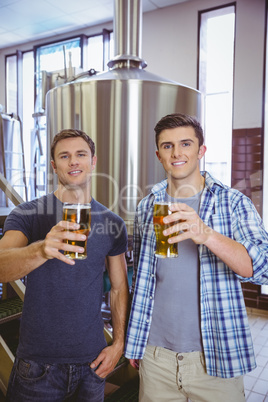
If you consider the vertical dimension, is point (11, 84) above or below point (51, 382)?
above

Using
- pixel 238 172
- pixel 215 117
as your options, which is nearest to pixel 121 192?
pixel 238 172

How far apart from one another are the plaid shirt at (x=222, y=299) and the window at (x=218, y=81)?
10.9ft

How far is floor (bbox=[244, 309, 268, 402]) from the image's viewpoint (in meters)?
2.66

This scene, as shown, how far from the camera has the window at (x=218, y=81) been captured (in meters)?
4.56

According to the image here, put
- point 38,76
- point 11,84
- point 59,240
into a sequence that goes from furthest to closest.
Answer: point 11,84
point 38,76
point 59,240

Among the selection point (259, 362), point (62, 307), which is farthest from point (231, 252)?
point (259, 362)

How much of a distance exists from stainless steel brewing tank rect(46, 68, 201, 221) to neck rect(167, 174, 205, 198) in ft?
4.25

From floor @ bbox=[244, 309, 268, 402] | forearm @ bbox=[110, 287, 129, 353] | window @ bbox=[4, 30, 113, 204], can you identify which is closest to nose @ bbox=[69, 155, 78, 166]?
forearm @ bbox=[110, 287, 129, 353]

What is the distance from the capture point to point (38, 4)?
4887 mm

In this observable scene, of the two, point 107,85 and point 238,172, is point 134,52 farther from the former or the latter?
point 238,172

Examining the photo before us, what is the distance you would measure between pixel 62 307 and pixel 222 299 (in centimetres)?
58

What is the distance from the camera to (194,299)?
1320 mm

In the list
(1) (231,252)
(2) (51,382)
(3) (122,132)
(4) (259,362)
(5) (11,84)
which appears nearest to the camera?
(1) (231,252)

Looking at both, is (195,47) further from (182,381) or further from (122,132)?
(182,381)
